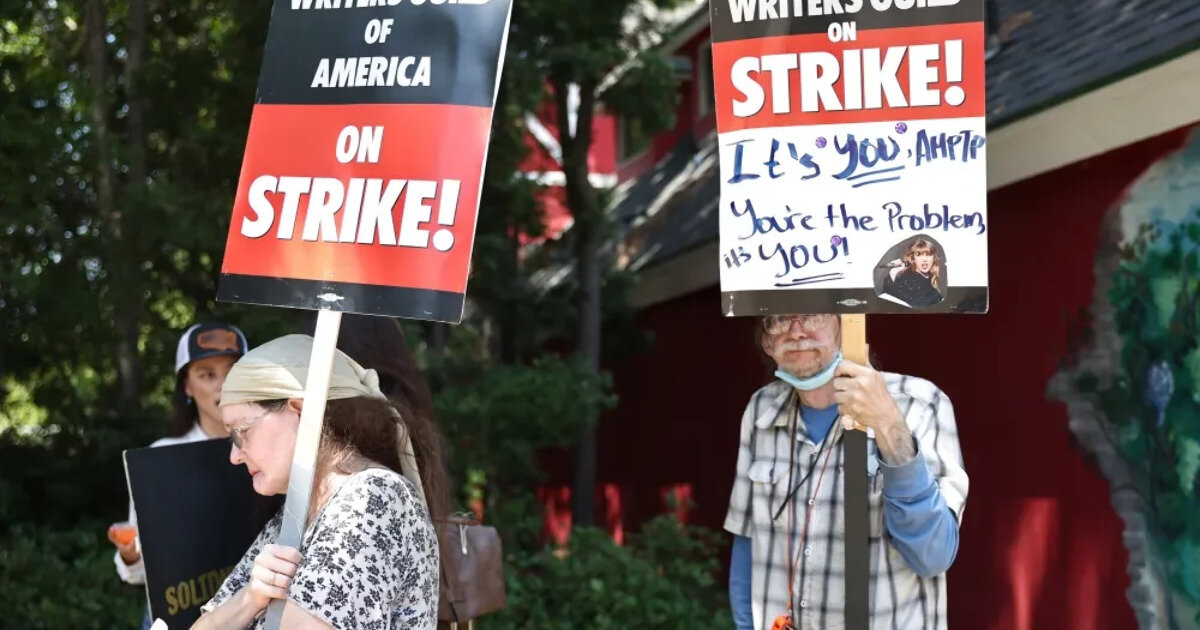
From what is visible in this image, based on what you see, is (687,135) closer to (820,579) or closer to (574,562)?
(574,562)

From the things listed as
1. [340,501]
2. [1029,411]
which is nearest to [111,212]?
[1029,411]

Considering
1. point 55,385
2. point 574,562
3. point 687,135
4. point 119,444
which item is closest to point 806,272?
point 574,562

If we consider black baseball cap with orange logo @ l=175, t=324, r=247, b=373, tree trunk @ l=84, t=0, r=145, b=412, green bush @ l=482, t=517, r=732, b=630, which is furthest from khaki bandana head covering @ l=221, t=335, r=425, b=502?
tree trunk @ l=84, t=0, r=145, b=412

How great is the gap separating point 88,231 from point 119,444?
1.38m

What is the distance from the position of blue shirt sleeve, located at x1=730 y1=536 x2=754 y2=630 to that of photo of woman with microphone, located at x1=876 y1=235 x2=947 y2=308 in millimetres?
994

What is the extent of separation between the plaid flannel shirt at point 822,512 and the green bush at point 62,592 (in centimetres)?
488

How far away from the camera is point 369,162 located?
2834 mm

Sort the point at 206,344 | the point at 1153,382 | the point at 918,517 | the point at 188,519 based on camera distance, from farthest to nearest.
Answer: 1. the point at 1153,382
2. the point at 206,344
3. the point at 188,519
4. the point at 918,517

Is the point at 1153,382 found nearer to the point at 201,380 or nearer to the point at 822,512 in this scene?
the point at 822,512

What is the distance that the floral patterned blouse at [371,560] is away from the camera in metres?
2.34

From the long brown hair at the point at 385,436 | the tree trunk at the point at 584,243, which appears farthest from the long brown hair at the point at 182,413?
the tree trunk at the point at 584,243

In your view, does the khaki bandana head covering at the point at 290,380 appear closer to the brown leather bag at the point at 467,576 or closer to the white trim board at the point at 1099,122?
the brown leather bag at the point at 467,576

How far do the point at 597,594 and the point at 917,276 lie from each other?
428 centimetres

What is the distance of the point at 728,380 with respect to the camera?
32.9ft
